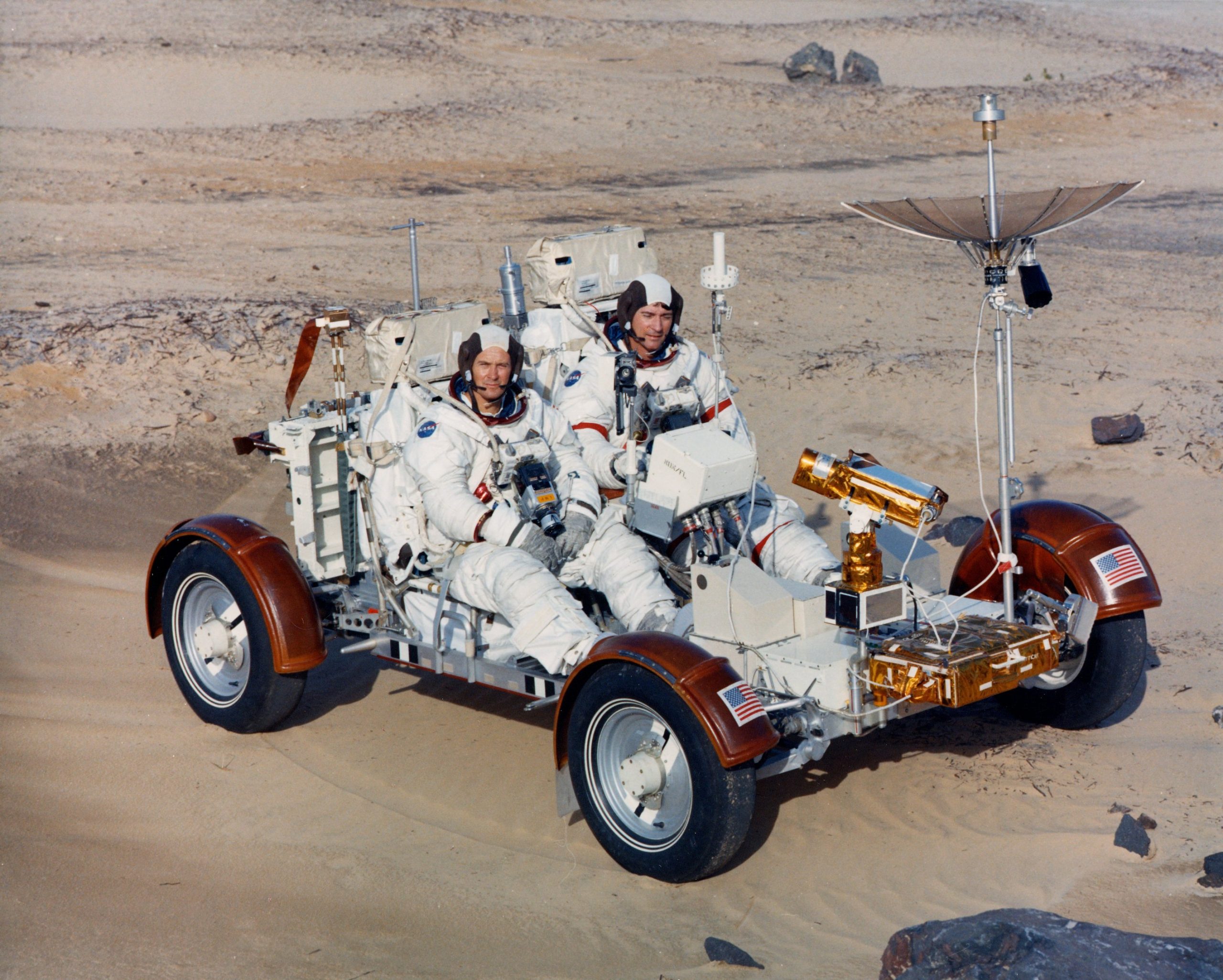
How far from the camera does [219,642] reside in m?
7.04

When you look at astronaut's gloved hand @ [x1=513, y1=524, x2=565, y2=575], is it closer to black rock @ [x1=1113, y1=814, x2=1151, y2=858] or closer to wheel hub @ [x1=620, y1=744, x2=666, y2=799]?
wheel hub @ [x1=620, y1=744, x2=666, y2=799]

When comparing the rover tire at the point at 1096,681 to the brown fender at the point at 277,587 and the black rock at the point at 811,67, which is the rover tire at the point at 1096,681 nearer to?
the brown fender at the point at 277,587

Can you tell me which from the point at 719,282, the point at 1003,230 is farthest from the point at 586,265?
the point at 1003,230

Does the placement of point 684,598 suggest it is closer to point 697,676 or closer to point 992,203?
point 697,676

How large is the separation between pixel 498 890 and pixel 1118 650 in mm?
3006

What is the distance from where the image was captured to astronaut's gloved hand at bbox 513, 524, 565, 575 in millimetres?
6473

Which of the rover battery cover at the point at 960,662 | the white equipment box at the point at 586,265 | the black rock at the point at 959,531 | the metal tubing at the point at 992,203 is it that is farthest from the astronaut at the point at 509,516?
the black rock at the point at 959,531

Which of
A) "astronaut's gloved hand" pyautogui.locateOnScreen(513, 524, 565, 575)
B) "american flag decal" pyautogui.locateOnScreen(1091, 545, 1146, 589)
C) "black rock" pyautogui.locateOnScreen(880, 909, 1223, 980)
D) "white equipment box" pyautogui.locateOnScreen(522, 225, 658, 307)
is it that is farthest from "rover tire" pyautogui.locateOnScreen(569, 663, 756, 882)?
"white equipment box" pyautogui.locateOnScreen(522, 225, 658, 307)

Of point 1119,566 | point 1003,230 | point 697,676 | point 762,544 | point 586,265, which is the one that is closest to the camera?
point 697,676

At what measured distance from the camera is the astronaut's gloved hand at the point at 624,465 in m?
6.82

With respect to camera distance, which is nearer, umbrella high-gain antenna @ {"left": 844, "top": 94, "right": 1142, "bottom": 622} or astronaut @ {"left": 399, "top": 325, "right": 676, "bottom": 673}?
umbrella high-gain antenna @ {"left": 844, "top": 94, "right": 1142, "bottom": 622}

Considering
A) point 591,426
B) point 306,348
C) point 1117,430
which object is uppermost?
point 306,348

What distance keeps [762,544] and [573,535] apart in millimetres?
988

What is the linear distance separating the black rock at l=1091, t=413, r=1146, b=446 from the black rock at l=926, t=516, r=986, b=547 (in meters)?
1.99
